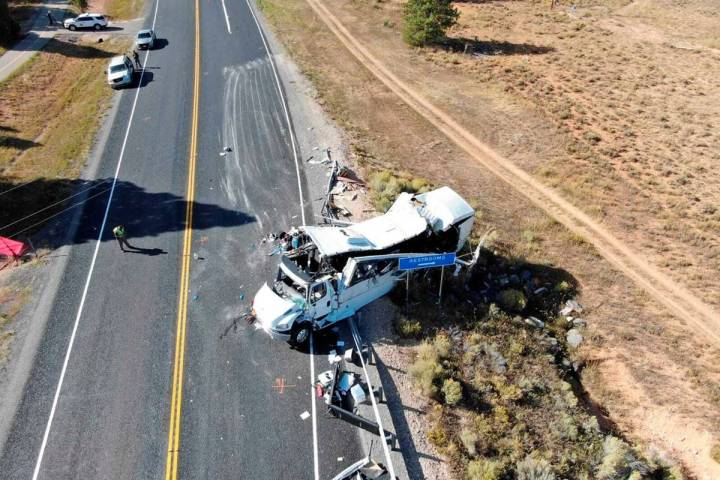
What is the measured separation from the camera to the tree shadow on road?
19266mm

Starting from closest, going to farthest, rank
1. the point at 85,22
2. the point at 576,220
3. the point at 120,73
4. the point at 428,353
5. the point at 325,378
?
the point at 325,378 < the point at 428,353 < the point at 576,220 < the point at 120,73 < the point at 85,22

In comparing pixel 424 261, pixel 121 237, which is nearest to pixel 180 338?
pixel 121 237

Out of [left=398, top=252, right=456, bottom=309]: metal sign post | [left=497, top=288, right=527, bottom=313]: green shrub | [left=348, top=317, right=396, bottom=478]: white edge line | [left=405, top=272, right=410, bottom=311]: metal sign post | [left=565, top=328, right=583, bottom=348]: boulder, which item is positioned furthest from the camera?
[left=497, top=288, right=527, bottom=313]: green shrub

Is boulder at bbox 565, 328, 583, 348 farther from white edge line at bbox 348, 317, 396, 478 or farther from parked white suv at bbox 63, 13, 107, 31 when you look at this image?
parked white suv at bbox 63, 13, 107, 31

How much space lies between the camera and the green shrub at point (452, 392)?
12961mm

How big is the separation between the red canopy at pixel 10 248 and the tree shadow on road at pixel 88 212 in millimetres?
643

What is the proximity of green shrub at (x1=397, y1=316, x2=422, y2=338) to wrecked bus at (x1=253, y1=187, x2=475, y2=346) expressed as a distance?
1433 millimetres

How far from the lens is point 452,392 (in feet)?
42.7

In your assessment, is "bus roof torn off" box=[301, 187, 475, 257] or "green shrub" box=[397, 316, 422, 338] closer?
"bus roof torn off" box=[301, 187, 475, 257]

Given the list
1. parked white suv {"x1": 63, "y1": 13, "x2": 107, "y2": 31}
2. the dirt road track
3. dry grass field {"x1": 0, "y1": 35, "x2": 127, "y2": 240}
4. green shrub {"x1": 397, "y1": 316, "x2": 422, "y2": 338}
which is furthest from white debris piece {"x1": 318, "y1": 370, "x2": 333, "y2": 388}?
parked white suv {"x1": 63, "y1": 13, "x2": 107, "y2": 31}

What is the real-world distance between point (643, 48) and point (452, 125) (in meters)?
26.4

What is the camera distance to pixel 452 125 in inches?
1168

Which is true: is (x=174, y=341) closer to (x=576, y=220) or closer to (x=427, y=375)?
(x=427, y=375)

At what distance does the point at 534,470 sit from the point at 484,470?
1335 mm
